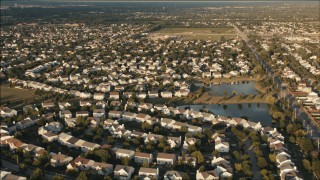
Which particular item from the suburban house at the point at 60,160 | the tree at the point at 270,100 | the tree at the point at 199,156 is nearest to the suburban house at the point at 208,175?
the tree at the point at 199,156

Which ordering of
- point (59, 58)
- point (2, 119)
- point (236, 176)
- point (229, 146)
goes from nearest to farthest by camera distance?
1. point (236, 176)
2. point (229, 146)
3. point (2, 119)
4. point (59, 58)

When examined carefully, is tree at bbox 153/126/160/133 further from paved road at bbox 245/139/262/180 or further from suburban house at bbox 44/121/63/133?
suburban house at bbox 44/121/63/133

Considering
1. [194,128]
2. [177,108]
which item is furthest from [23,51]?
[194,128]

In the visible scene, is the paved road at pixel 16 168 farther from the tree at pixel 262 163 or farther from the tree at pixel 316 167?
the tree at pixel 316 167

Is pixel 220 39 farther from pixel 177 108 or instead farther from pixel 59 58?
pixel 177 108

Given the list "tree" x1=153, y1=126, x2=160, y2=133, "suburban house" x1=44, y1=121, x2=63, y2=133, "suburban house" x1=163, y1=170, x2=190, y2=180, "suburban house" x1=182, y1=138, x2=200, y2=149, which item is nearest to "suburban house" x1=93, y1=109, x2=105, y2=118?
"suburban house" x1=44, y1=121, x2=63, y2=133

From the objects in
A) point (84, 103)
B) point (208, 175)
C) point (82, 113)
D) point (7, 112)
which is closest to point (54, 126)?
point (82, 113)
